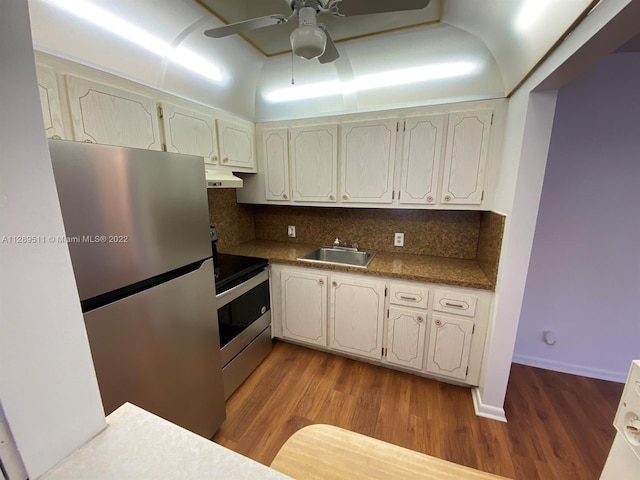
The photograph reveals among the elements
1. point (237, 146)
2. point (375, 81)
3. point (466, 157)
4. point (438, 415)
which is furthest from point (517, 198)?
point (237, 146)

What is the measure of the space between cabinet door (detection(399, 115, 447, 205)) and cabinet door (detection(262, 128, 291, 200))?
3.40ft

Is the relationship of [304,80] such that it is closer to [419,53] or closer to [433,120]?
[419,53]

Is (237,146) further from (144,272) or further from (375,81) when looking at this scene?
(144,272)

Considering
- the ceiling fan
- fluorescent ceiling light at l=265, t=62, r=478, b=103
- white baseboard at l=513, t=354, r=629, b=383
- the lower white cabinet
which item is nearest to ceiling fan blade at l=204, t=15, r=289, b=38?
the ceiling fan

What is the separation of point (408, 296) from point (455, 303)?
311 millimetres

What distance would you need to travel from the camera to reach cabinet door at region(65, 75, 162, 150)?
4.10 feet

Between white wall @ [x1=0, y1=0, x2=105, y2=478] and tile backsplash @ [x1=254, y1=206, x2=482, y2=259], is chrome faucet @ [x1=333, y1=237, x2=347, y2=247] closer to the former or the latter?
tile backsplash @ [x1=254, y1=206, x2=482, y2=259]

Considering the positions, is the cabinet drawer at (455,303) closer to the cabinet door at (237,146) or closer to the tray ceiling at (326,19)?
the tray ceiling at (326,19)

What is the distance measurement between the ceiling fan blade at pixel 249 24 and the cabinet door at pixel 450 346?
199cm

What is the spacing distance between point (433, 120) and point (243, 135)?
5.09 feet

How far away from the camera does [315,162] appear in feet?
7.64

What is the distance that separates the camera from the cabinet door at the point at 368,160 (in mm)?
2088

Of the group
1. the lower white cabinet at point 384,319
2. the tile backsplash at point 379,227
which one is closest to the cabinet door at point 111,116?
the lower white cabinet at point 384,319

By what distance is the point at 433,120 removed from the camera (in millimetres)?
1938
